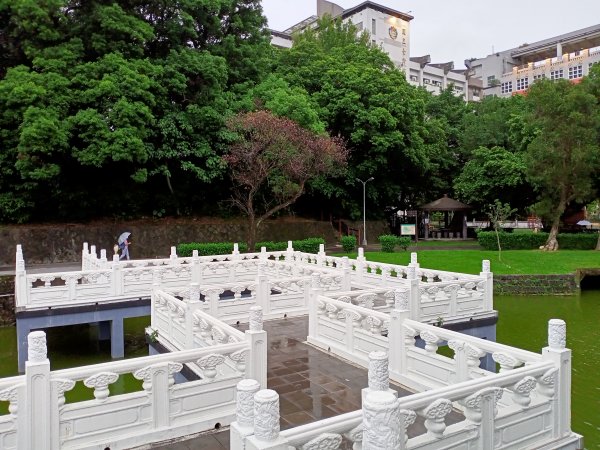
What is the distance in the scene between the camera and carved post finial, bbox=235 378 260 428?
317 cm

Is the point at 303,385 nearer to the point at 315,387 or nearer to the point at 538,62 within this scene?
the point at 315,387

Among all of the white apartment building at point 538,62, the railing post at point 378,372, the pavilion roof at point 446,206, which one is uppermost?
the white apartment building at point 538,62

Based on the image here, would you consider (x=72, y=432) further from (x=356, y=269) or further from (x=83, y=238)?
(x=83, y=238)

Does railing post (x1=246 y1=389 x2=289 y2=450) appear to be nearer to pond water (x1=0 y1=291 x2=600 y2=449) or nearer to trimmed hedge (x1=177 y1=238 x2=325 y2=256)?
pond water (x1=0 y1=291 x2=600 y2=449)

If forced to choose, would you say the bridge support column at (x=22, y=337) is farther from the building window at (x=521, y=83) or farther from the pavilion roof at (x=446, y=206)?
the building window at (x=521, y=83)

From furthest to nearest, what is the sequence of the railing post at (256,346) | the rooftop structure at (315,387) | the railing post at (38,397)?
1. the railing post at (256,346)
2. the railing post at (38,397)
3. the rooftop structure at (315,387)

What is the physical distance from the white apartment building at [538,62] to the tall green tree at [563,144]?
31384mm

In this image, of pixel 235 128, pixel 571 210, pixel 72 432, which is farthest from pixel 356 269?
pixel 571 210

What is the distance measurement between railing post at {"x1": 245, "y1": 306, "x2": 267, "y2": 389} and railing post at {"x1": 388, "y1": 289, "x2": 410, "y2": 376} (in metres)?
2.05

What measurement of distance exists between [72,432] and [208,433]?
142 centimetres

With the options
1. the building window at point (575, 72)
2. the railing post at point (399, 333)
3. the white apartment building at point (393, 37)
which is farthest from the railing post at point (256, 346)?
the building window at point (575, 72)

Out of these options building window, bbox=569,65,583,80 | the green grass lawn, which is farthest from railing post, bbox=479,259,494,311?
building window, bbox=569,65,583,80

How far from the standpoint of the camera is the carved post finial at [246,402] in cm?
317

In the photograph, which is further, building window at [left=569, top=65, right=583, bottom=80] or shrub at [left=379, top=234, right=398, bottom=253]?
building window at [left=569, top=65, right=583, bottom=80]
